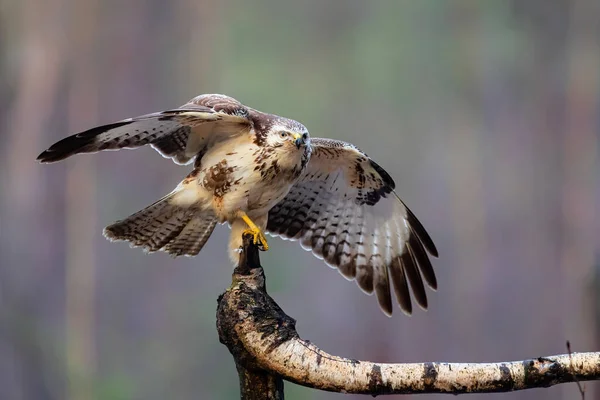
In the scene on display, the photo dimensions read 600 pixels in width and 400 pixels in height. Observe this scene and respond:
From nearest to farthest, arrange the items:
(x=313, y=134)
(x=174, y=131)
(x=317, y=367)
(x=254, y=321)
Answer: (x=317, y=367)
(x=254, y=321)
(x=174, y=131)
(x=313, y=134)

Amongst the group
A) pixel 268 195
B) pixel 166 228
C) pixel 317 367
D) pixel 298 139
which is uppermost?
pixel 298 139

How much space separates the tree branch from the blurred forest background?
7.47 ft

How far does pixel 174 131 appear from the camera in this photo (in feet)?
7.79

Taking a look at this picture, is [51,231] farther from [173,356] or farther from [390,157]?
[390,157]

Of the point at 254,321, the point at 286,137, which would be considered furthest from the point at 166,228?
the point at 254,321

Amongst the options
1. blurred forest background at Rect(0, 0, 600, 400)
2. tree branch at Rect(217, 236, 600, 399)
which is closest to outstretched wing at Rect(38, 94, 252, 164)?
tree branch at Rect(217, 236, 600, 399)

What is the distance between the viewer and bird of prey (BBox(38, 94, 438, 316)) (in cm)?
226

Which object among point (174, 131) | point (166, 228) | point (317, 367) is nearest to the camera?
point (317, 367)

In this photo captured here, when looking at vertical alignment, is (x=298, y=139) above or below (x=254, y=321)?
above

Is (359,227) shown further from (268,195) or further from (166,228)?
(166,228)

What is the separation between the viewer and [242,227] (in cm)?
249

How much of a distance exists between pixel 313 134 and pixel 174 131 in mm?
2059

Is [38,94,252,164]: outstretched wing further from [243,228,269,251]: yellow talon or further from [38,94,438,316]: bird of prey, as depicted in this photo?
[243,228,269,251]: yellow talon

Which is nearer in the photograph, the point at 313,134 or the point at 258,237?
the point at 258,237
